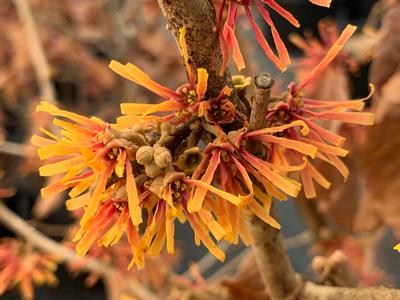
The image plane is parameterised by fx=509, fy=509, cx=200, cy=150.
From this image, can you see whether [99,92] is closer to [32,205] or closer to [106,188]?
[32,205]

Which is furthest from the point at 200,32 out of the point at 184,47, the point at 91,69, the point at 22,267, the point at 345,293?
the point at 91,69

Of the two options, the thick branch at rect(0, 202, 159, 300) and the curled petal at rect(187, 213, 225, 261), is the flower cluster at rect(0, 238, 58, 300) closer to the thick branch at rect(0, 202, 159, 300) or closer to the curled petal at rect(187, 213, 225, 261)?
the thick branch at rect(0, 202, 159, 300)

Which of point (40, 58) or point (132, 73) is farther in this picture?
point (40, 58)

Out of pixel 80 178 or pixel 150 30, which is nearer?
pixel 80 178

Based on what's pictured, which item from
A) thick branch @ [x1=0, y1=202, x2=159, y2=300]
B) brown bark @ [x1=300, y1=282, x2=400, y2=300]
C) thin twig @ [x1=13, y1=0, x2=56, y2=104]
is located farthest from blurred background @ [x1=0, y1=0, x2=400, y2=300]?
brown bark @ [x1=300, y1=282, x2=400, y2=300]

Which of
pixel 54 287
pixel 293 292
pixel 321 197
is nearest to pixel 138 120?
pixel 293 292

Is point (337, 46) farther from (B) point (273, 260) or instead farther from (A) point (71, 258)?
(A) point (71, 258)
